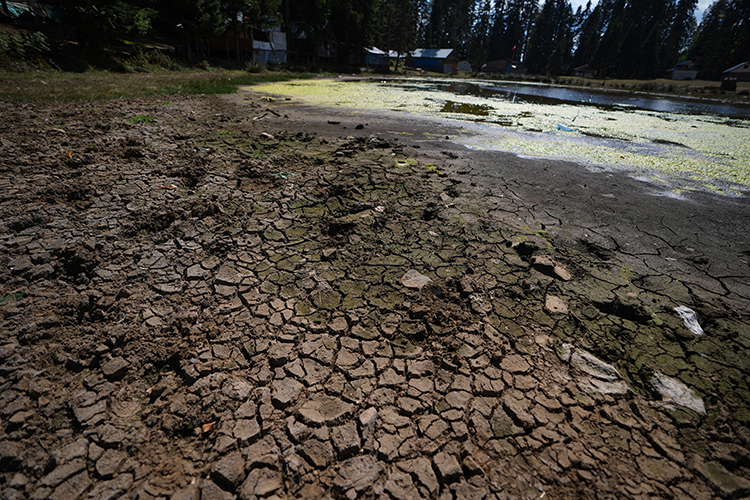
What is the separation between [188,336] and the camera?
71.7 inches

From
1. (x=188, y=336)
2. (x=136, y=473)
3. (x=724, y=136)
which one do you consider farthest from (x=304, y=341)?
(x=724, y=136)

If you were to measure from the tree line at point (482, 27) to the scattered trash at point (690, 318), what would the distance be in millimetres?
19268

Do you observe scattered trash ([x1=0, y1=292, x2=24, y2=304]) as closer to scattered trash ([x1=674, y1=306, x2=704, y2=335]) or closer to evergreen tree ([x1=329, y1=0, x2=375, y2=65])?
scattered trash ([x1=674, y1=306, x2=704, y2=335])

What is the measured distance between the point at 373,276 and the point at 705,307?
7.32 feet

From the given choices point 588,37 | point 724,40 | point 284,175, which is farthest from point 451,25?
point 284,175

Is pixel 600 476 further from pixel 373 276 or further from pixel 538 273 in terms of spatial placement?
pixel 373 276

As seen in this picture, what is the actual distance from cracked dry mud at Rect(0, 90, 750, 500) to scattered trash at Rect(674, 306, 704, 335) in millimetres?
53

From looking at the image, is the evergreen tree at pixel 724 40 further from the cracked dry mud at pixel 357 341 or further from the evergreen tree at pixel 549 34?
the cracked dry mud at pixel 357 341

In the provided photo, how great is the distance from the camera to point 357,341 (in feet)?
6.07

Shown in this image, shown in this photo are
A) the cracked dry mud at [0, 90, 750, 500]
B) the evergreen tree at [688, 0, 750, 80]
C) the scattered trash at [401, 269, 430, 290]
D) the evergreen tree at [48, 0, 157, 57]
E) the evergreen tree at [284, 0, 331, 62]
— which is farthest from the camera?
the evergreen tree at [688, 0, 750, 80]

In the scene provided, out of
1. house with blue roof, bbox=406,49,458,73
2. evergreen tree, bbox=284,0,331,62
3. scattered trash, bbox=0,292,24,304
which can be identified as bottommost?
scattered trash, bbox=0,292,24,304

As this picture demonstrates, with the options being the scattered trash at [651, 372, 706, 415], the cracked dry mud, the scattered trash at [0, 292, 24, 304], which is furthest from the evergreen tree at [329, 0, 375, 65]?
the scattered trash at [651, 372, 706, 415]

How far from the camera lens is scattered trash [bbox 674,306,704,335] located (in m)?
2.02

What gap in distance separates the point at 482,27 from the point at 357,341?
7986 cm
